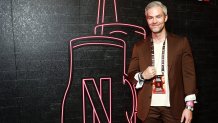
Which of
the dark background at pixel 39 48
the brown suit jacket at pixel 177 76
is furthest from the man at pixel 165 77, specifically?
the dark background at pixel 39 48

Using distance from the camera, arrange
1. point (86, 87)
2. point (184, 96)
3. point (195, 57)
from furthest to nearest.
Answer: point (195, 57)
point (86, 87)
point (184, 96)

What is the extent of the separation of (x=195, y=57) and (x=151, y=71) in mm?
1807

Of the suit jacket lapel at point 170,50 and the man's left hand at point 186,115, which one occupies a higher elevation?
the suit jacket lapel at point 170,50

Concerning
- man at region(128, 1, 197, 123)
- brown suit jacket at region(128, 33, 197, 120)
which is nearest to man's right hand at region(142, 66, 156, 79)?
man at region(128, 1, 197, 123)

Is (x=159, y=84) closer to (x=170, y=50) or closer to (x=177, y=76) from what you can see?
(x=177, y=76)

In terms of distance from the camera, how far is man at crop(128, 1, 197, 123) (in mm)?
2602

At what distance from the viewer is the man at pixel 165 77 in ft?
8.54

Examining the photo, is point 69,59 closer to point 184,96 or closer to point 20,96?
point 20,96

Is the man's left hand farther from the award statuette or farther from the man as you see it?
the award statuette

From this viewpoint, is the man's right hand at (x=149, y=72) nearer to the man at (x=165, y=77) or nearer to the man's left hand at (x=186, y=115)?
the man at (x=165, y=77)

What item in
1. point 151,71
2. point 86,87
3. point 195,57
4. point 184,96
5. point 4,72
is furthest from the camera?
point 195,57

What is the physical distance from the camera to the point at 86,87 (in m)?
3.59

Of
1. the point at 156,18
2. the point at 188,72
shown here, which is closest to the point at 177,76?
the point at 188,72

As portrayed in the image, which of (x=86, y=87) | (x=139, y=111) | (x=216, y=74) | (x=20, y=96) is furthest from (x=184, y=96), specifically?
(x=20, y=96)
